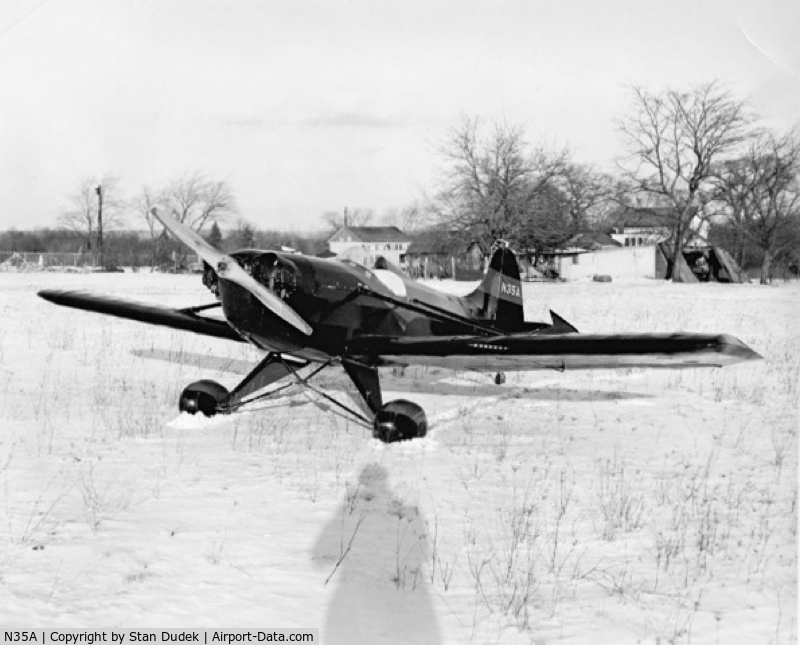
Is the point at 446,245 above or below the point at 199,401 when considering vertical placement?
above

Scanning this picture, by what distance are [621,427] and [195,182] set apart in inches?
627

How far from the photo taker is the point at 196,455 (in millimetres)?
6695

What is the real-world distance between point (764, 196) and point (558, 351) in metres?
35.6

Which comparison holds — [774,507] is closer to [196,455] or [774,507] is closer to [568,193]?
[196,455]

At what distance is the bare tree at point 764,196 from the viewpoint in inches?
1278

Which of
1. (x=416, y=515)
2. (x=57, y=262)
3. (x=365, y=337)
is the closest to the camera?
(x=416, y=515)

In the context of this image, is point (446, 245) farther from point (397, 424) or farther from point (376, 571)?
point (376, 571)

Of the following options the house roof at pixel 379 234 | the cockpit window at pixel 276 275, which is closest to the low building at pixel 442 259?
the house roof at pixel 379 234

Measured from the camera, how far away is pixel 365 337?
7.97 m

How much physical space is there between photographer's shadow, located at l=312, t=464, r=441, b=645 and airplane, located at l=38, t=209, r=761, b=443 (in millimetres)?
1973

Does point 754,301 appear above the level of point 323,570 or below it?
above

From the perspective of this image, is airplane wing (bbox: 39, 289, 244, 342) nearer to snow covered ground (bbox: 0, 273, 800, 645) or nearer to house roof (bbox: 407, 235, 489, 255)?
snow covered ground (bbox: 0, 273, 800, 645)

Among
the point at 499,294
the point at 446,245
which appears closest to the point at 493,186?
the point at 446,245

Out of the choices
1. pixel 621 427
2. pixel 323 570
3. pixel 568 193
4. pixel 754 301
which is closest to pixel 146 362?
pixel 621 427
